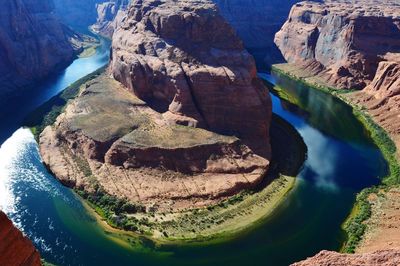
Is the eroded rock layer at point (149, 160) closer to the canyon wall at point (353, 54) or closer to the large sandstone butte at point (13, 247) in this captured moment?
the canyon wall at point (353, 54)

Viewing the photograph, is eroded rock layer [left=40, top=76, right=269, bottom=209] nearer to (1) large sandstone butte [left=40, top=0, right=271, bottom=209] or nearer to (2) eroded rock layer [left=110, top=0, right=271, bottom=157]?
(1) large sandstone butte [left=40, top=0, right=271, bottom=209]

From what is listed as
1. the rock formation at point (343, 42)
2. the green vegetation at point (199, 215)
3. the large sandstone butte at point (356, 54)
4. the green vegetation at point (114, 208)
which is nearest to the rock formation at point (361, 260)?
the green vegetation at point (199, 215)

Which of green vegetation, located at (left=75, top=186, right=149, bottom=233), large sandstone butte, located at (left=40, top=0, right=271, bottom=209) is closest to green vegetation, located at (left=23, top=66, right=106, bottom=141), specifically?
large sandstone butte, located at (left=40, top=0, right=271, bottom=209)

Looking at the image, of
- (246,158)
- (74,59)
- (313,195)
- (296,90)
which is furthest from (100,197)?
(74,59)

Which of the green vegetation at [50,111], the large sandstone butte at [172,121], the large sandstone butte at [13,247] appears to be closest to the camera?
the large sandstone butte at [13,247]

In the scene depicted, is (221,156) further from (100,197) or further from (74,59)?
(74,59)
